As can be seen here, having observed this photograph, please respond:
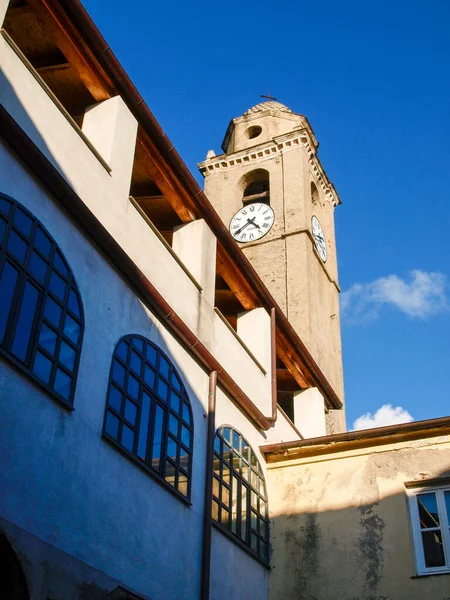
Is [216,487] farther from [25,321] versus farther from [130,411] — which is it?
[25,321]

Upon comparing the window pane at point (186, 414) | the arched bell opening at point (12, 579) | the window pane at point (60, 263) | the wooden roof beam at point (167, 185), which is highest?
the wooden roof beam at point (167, 185)

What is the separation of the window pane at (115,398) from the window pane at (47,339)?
1.16 meters

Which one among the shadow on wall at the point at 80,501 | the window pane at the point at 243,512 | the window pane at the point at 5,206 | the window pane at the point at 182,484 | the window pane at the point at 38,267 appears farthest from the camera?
the window pane at the point at 243,512

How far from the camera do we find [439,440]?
12.7 m

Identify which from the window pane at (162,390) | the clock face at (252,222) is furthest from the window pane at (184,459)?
the clock face at (252,222)

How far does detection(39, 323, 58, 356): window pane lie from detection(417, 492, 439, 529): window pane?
6470 mm

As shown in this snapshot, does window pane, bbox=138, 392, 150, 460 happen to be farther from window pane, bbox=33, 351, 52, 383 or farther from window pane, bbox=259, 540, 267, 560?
window pane, bbox=259, 540, 267, 560

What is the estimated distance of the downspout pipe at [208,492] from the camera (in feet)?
34.5

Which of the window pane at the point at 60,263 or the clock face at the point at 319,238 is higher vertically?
the clock face at the point at 319,238

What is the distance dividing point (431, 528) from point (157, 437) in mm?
4450

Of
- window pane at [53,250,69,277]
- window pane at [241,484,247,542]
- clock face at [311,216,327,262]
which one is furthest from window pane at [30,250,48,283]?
clock face at [311,216,327,262]

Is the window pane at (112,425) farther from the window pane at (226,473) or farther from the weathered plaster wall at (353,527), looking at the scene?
the weathered plaster wall at (353,527)

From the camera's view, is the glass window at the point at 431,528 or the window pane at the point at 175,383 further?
the glass window at the point at 431,528

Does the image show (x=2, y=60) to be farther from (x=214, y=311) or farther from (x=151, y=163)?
(x=214, y=311)
